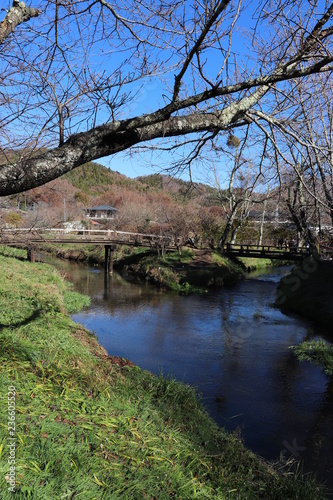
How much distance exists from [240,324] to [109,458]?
9881 mm

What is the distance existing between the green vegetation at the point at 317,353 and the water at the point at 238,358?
0.23 metres

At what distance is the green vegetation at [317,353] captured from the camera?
8.99m

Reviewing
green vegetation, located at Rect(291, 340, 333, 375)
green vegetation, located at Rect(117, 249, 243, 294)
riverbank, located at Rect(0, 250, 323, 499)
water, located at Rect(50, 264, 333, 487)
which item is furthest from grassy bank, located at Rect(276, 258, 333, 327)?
→ riverbank, located at Rect(0, 250, 323, 499)

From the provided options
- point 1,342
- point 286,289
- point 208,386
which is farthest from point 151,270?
point 1,342

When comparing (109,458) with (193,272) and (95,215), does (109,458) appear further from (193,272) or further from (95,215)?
(95,215)

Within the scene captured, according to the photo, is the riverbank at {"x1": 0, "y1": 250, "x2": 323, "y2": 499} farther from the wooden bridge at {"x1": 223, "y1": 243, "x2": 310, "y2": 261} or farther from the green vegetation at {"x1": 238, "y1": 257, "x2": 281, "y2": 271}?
the green vegetation at {"x1": 238, "y1": 257, "x2": 281, "y2": 271}

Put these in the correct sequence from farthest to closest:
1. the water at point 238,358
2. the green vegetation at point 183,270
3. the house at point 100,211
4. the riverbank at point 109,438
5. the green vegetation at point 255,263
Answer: the house at point 100,211 < the green vegetation at point 255,263 < the green vegetation at point 183,270 < the water at point 238,358 < the riverbank at point 109,438

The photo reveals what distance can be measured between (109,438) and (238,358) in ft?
20.6

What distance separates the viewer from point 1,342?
5262 millimetres

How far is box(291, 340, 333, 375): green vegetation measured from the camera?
29.5ft

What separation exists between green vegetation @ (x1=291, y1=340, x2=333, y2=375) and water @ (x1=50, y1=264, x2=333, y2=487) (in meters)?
0.23

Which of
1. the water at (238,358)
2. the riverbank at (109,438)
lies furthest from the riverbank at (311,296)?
the riverbank at (109,438)

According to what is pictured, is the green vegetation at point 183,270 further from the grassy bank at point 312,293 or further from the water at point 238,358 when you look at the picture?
the grassy bank at point 312,293

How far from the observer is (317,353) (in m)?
9.55
